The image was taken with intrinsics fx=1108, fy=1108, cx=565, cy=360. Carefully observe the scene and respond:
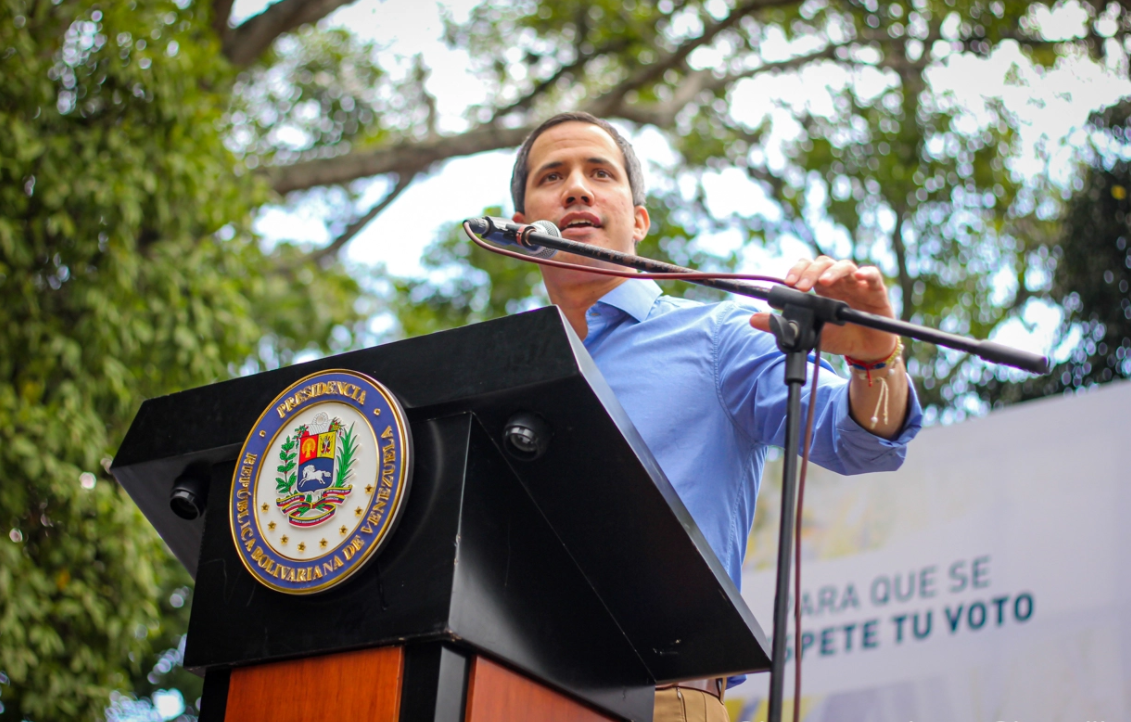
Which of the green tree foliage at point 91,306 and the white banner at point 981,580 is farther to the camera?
the green tree foliage at point 91,306

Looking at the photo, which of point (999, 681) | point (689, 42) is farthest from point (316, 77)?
point (999, 681)

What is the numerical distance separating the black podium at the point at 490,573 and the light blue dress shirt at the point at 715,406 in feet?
1.04

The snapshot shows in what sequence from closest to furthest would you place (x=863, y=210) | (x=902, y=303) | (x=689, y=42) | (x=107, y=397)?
1. (x=107, y=397)
2. (x=689, y=42)
3. (x=863, y=210)
4. (x=902, y=303)

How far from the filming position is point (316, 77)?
34.4ft

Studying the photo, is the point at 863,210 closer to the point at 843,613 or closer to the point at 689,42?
the point at 689,42

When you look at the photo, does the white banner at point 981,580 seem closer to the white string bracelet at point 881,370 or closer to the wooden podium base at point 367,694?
the white string bracelet at point 881,370

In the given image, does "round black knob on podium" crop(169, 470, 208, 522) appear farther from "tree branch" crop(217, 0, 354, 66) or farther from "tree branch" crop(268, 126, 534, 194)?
"tree branch" crop(268, 126, 534, 194)

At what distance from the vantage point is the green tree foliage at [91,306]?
4254 millimetres

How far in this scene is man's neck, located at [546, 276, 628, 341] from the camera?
2.13m

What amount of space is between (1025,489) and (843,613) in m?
0.91

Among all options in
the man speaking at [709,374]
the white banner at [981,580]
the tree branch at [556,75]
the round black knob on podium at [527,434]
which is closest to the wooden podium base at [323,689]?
the round black knob on podium at [527,434]

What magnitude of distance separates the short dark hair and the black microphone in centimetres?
75

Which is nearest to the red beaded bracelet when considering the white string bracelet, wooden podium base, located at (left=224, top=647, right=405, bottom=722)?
the white string bracelet

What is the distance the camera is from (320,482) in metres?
1.33
